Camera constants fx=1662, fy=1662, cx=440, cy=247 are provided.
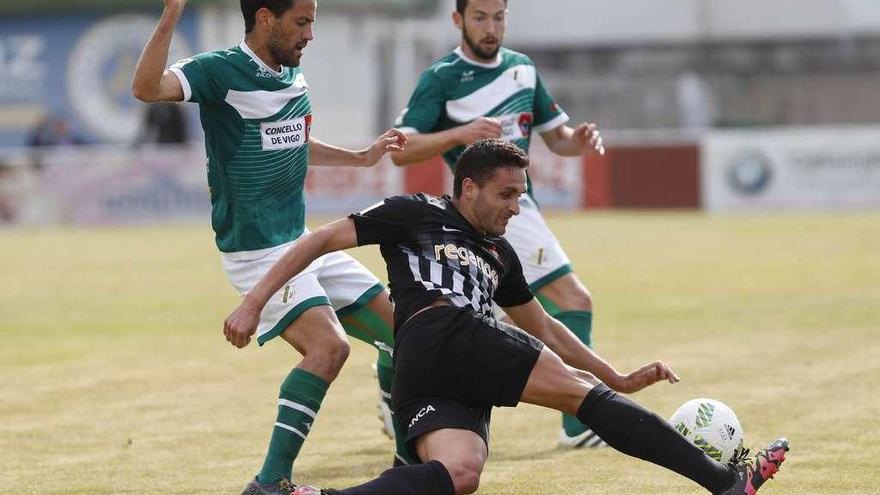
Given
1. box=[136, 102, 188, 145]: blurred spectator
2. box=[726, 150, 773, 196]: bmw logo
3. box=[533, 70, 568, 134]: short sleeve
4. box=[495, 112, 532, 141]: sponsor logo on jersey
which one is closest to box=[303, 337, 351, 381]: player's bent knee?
box=[495, 112, 532, 141]: sponsor logo on jersey

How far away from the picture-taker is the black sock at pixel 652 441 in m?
6.25

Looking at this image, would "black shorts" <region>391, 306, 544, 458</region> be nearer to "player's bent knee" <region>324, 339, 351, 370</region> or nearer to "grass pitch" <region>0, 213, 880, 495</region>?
"player's bent knee" <region>324, 339, 351, 370</region>

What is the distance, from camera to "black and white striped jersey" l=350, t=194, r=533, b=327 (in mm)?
6551

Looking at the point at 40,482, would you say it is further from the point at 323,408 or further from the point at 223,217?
the point at 323,408

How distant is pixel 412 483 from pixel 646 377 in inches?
46.1

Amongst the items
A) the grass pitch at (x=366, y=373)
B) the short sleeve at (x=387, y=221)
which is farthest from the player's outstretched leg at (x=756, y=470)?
the short sleeve at (x=387, y=221)

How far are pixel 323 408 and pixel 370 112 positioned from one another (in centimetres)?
3255

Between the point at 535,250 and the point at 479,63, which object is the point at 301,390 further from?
the point at 479,63

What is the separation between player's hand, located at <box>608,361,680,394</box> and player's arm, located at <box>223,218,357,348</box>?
4.11 ft

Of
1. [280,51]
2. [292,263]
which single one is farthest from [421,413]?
[280,51]

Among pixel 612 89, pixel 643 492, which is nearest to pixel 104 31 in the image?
pixel 612 89

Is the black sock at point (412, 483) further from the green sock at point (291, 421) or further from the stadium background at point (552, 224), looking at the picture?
the stadium background at point (552, 224)

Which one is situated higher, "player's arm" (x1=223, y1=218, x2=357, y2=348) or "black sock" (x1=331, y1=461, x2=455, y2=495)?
"player's arm" (x1=223, y1=218, x2=357, y2=348)

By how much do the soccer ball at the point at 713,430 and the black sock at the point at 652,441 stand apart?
791 mm
